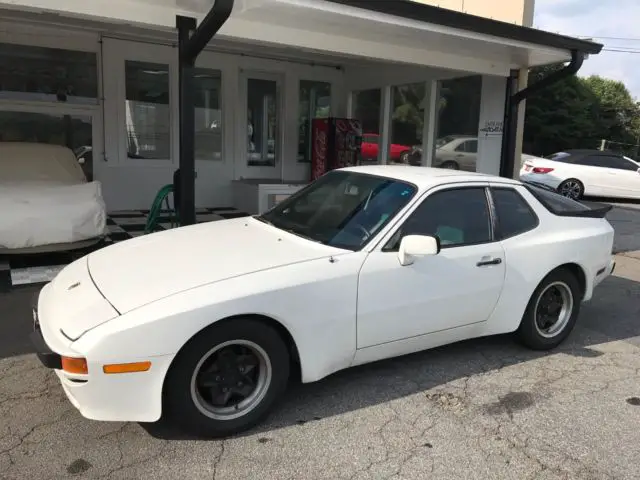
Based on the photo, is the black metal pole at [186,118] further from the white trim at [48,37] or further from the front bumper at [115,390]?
the white trim at [48,37]

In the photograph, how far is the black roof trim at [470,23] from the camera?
5492mm

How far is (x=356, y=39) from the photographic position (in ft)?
22.0

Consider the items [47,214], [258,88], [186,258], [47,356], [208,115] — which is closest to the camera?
[47,356]

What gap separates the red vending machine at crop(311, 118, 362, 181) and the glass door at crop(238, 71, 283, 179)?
0.79 metres

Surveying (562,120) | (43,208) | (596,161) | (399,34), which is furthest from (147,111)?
(562,120)

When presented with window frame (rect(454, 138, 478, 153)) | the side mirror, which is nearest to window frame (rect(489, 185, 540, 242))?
the side mirror

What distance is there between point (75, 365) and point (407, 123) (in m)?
9.06

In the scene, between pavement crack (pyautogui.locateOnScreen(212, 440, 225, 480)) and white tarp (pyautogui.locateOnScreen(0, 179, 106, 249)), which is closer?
pavement crack (pyautogui.locateOnScreen(212, 440, 225, 480))

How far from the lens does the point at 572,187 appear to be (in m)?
15.0

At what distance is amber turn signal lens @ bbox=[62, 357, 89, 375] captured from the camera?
8.58 ft

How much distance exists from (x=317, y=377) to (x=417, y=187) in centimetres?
148

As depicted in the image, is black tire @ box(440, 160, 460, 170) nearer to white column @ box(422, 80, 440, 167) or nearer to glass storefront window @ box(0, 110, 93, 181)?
white column @ box(422, 80, 440, 167)

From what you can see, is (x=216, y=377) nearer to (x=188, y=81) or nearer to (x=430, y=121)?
(x=188, y=81)

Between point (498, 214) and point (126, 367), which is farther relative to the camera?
point (498, 214)
